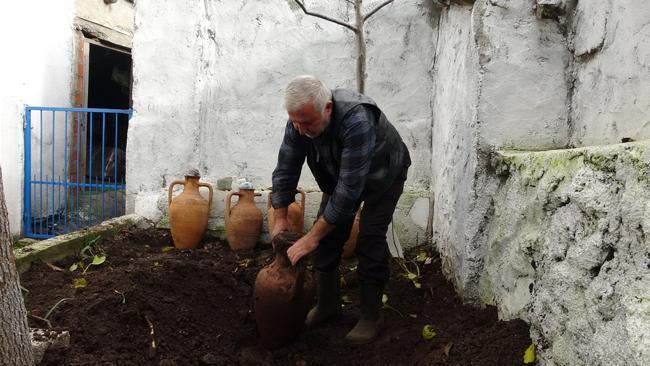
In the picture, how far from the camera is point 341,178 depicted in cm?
255

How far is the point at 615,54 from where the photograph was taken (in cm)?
230

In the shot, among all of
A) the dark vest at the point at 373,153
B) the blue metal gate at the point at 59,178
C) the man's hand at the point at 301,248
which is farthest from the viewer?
the blue metal gate at the point at 59,178

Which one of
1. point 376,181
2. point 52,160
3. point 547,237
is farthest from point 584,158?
point 52,160

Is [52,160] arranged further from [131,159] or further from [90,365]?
[90,365]

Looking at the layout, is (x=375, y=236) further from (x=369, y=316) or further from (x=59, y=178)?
(x=59, y=178)

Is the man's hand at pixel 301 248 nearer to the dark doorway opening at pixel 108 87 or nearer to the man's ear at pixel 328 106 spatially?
the man's ear at pixel 328 106

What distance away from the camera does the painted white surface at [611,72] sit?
2.10 meters

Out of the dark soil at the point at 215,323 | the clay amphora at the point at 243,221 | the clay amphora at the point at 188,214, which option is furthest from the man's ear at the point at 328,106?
the clay amphora at the point at 188,214

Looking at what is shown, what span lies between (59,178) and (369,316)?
14.8ft

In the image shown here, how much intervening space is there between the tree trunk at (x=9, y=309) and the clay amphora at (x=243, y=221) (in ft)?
8.32

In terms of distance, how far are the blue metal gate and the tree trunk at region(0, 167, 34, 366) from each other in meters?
3.87

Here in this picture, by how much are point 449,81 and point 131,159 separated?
306cm

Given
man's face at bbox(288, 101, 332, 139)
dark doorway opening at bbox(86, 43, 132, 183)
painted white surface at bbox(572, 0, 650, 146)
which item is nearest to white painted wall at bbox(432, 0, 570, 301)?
painted white surface at bbox(572, 0, 650, 146)

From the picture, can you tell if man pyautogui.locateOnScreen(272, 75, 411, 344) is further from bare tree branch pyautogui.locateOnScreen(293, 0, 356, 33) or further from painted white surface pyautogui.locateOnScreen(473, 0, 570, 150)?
bare tree branch pyautogui.locateOnScreen(293, 0, 356, 33)
